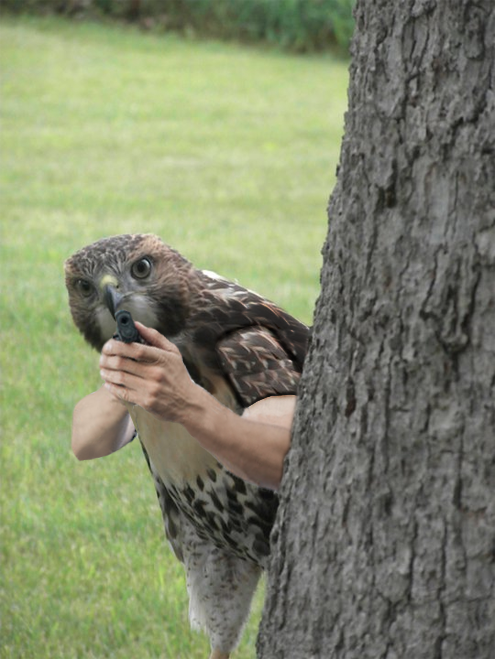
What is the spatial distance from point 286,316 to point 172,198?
7478 millimetres

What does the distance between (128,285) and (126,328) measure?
0.57 feet

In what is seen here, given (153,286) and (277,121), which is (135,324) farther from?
(277,121)

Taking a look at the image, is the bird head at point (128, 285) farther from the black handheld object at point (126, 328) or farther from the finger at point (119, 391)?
the finger at point (119, 391)

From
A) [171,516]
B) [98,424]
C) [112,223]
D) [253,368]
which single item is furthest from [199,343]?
[112,223]

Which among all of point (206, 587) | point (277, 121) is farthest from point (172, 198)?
point (206, 587)

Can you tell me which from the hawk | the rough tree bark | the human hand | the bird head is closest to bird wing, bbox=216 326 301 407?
the hawk

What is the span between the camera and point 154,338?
8.54 feet

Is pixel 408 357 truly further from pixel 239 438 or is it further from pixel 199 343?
pixel 199 343

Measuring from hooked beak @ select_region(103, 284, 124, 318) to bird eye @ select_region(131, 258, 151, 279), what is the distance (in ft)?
0.24

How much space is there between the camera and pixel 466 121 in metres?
2.13

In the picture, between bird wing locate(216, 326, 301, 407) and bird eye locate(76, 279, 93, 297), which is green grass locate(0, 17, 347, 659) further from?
bird eye locate(76, 279, 93, 297)

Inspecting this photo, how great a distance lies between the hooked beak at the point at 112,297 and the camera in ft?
8.68

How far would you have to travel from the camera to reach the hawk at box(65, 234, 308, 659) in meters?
2.72

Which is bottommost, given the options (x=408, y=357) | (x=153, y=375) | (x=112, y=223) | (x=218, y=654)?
(x=112, y=223)
